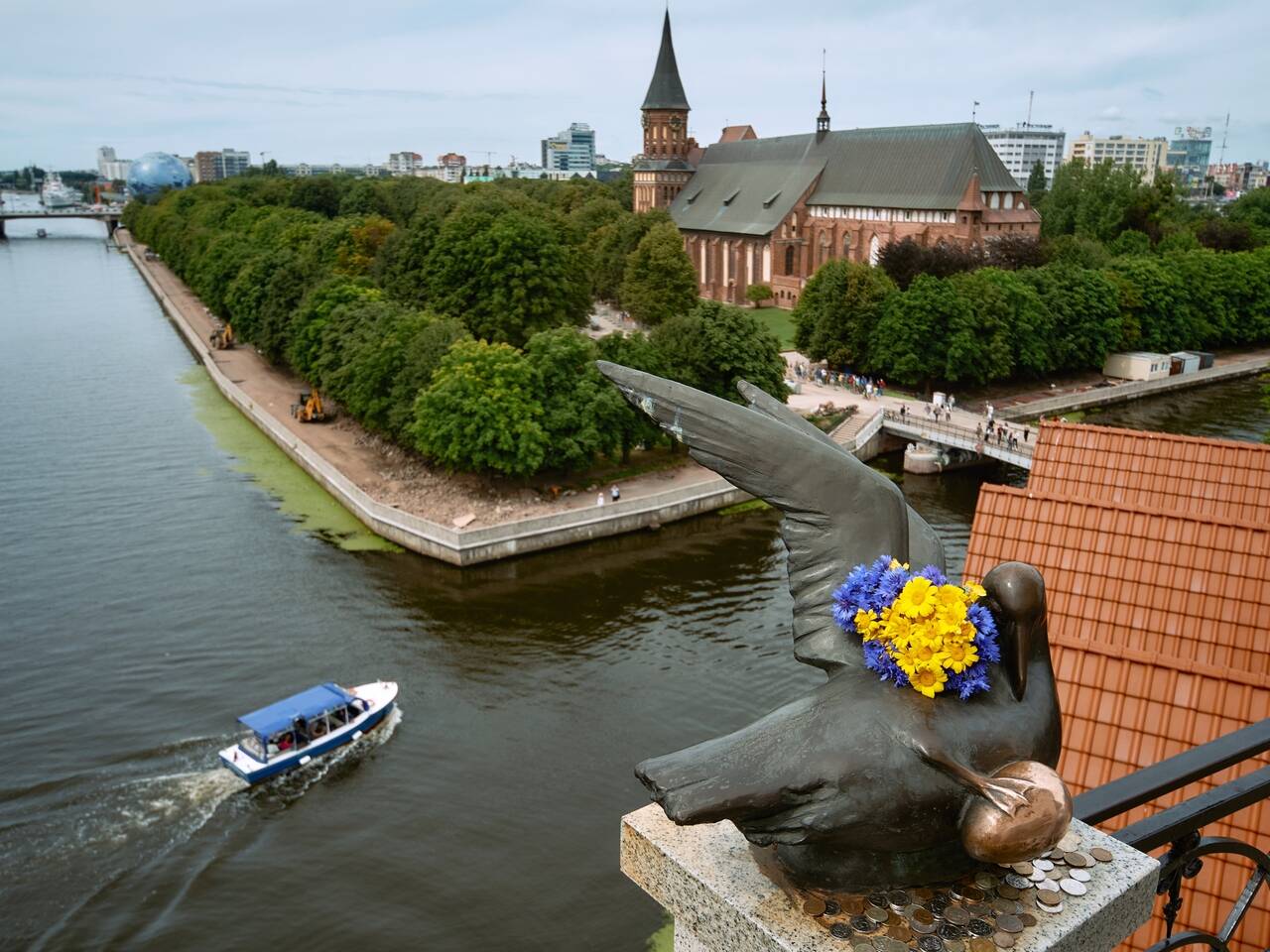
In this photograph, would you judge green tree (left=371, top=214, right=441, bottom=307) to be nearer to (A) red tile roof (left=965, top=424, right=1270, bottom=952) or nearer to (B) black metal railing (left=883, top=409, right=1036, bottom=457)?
(B) black metal railing (left=883, top=409, right=1036, bottom=457)

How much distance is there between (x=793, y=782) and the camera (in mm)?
3932

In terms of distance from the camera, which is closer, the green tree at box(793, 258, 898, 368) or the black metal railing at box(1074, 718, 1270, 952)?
the black metal railing at box(1074, 718, 1270, 952)

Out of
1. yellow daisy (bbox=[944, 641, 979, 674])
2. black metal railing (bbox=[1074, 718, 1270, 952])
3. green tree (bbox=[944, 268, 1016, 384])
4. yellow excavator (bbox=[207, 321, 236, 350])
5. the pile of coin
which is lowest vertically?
yellow excavator (bbox=[207, 321, 236, 350])

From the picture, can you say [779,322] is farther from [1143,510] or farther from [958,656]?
[958,656]

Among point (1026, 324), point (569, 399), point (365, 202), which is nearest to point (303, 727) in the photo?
point (569, 399)

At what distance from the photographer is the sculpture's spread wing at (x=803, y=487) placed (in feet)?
15.3

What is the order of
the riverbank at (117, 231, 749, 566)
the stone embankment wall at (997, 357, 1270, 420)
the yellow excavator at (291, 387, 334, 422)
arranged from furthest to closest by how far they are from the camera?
the stone embankment wall at (997, 357, 1270, 420) < the yellow excavator at (291, 387, 334, 422) < the riverbank at (117, 231, 749, 566)

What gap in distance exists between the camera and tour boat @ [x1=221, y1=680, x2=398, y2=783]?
22.6 m

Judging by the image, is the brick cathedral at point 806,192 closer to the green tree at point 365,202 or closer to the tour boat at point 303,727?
the green tree at point 365,202

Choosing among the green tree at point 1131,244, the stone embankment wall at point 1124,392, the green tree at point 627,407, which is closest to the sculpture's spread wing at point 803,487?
the green tree at point 627,407

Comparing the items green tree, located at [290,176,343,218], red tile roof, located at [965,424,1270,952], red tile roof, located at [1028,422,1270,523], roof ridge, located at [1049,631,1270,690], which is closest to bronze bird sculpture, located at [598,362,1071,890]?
red tile roof, located at [965,424,1270,952]

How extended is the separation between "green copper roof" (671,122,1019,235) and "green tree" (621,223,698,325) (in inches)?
773

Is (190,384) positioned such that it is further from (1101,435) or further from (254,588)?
(1101,435)

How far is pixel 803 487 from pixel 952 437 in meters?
44.3
